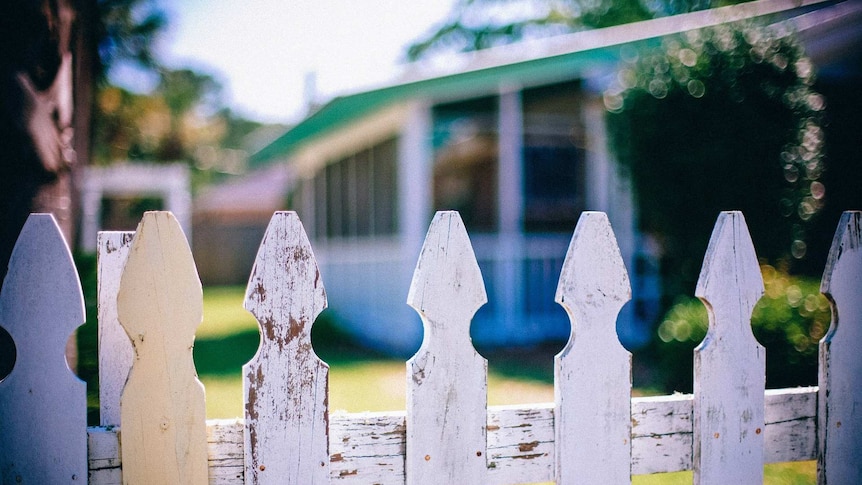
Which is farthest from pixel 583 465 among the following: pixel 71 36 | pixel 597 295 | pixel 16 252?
pixel 71 36

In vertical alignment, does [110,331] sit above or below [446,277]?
below

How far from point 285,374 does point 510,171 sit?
22.9ft

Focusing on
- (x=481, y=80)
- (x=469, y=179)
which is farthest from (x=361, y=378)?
(x=469, y=179)

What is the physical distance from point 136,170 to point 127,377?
1820 cm

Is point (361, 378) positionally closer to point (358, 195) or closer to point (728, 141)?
point (728, 141)

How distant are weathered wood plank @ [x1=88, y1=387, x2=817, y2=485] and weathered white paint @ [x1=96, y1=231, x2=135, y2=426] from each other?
0.25 feet

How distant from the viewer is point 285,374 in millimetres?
1509

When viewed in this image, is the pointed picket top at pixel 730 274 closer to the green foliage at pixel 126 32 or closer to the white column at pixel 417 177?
the green foliage at pixel 126 32

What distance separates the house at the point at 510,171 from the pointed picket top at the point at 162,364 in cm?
604

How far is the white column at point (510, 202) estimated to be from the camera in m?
8.09

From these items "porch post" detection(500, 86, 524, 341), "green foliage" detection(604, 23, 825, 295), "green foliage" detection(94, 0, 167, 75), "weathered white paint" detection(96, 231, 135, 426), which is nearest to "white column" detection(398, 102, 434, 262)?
"porch post" detection(500, 86, 524, 341)

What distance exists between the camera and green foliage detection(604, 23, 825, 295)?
18.7 feet

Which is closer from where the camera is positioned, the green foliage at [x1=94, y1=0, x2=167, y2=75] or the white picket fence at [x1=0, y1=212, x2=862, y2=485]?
the white picket fence at [x1=0, y1=212, x2=862, y2=485]

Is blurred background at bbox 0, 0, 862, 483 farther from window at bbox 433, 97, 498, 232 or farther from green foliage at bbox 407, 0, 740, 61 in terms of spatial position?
green foliage at bbox 407, 0, 740, 61
